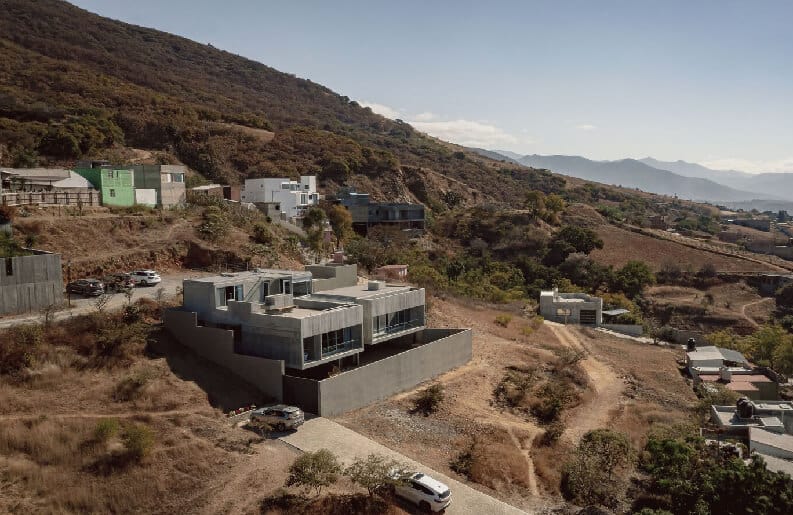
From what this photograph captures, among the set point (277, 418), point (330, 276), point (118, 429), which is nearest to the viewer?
point (118, 429)

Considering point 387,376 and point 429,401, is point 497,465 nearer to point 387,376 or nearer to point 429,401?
point 429,401

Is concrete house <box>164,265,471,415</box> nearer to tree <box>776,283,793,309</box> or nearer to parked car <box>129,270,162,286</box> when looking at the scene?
parked car <box>129,270,162,286</box>

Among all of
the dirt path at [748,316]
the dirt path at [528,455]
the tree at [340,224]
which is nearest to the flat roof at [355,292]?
the dirt path at [528,455]

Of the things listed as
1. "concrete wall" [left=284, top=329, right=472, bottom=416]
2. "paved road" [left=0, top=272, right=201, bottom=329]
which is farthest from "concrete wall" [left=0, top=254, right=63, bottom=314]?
"concrete wall" [left=284, top=329, right=472, bottom=416]

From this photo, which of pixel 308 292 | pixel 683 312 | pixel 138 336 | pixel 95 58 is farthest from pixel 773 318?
pixel 95 58

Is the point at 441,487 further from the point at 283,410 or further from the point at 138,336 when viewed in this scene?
the point at 138,336

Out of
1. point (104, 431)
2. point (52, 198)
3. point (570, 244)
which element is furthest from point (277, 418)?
point (570, 244)
